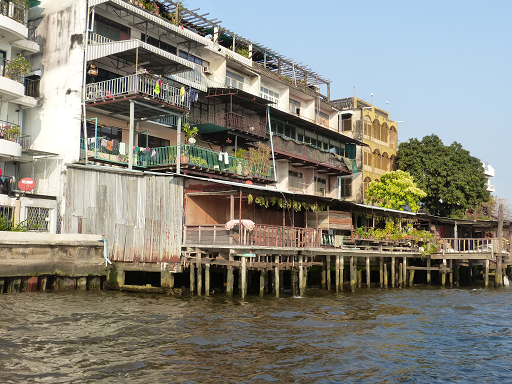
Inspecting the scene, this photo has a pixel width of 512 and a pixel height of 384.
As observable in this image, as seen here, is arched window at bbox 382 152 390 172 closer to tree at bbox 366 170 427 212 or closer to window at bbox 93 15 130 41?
tree at bbox 366 170 427 212

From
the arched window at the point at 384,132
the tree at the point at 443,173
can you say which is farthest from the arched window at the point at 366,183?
the tree at the point at 443,173

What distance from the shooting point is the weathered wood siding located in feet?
83.6

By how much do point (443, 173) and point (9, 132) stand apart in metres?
40.4

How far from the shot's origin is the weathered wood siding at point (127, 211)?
25469mm

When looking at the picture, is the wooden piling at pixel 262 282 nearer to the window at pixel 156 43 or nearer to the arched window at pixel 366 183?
the window at pixel 156 43

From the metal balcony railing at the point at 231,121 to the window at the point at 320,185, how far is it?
34.5 ft

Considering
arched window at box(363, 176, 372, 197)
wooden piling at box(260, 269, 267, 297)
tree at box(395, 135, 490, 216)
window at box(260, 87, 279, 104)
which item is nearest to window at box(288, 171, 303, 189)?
window at box(260, 87, 279, 104)

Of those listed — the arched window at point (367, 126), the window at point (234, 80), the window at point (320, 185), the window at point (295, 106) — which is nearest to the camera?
the window at point (234, 80)

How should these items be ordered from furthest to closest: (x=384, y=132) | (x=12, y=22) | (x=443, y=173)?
1. (x=384, y=132)
2. (x=443, y=173)
3. (x=12, y=22)

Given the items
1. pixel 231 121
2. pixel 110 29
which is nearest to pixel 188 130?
pixel 231 121

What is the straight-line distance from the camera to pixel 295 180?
43781 mm

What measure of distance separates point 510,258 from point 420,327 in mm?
22659

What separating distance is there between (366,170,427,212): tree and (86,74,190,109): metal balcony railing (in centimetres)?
2580

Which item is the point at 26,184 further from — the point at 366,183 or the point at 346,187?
the point at 366,183
